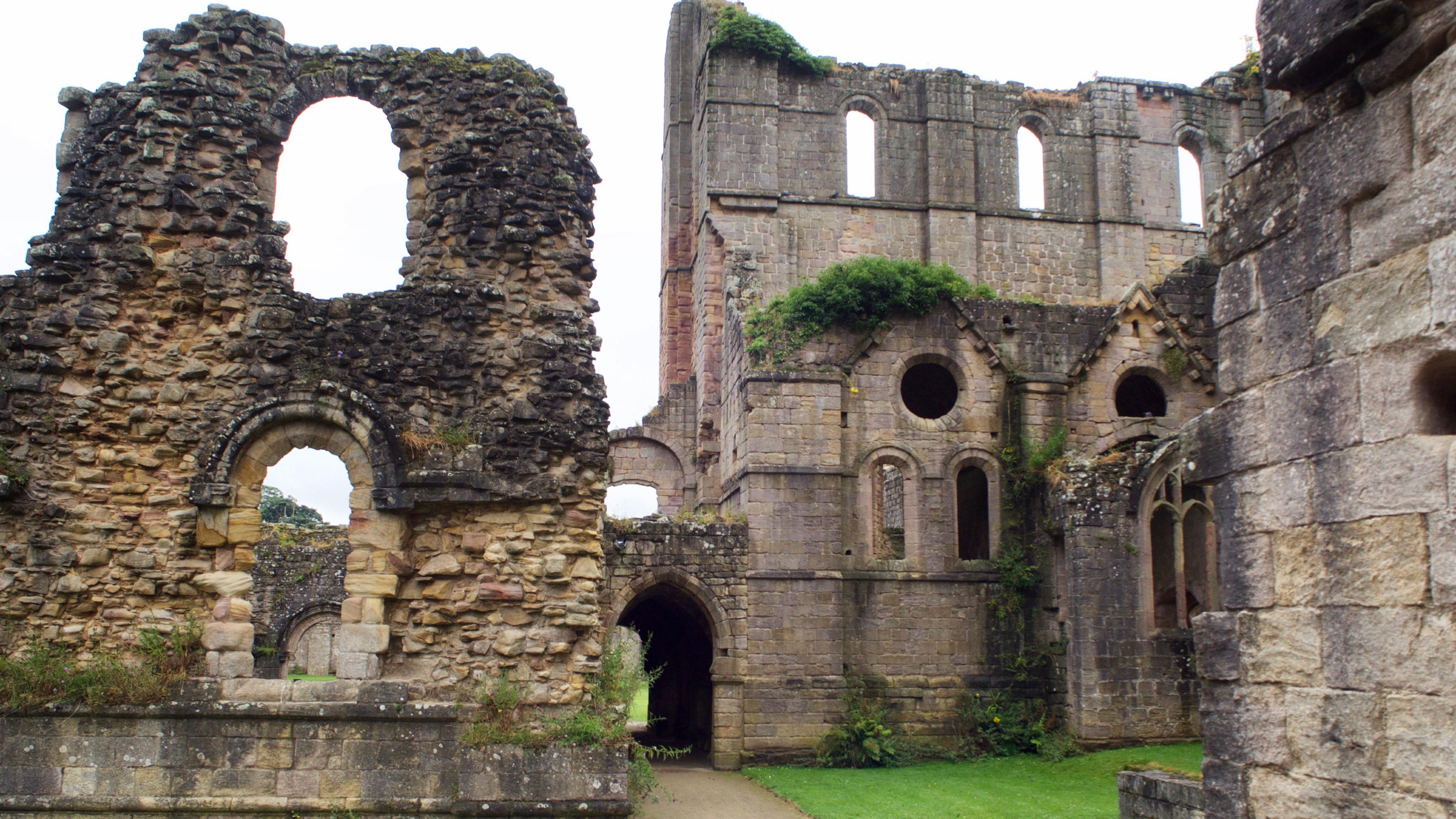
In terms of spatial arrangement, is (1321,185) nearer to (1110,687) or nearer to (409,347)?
(409,347)

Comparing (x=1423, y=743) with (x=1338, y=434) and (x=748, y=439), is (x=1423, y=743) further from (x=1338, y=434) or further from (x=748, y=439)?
(x=748, y=439)

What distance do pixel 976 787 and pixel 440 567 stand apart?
26.1 feet

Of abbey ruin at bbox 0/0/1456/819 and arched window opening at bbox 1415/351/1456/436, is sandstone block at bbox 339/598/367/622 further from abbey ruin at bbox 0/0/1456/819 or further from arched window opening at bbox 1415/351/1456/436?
arched window opening at bbox 1415/351/1456/436

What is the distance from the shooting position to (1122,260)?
24.6m

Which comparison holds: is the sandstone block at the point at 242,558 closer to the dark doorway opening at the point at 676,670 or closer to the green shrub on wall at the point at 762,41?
the dark doorway opening at the point at 676,670

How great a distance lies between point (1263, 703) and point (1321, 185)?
204 centimetres

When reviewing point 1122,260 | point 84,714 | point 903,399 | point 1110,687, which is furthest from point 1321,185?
point 1122,260

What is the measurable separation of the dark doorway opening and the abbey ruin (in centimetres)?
12

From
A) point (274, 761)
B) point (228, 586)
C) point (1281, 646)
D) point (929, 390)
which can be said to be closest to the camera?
point (1281, 646)

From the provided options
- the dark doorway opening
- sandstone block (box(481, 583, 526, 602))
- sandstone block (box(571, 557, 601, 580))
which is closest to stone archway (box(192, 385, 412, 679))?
sandstone block (box(481, 583, 526, 602))

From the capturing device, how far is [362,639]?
8.80 meters

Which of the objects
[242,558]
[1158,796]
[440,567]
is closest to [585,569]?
[440,567]

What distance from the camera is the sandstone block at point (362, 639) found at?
28.9 ft

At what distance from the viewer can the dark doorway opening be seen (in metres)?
18.9
